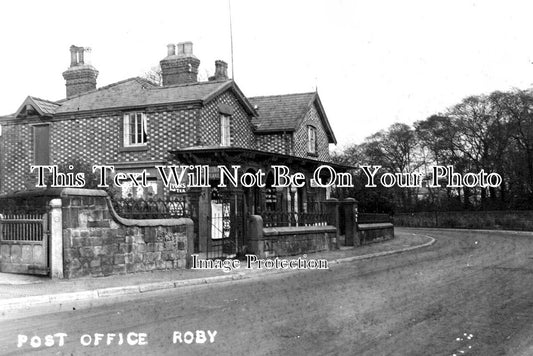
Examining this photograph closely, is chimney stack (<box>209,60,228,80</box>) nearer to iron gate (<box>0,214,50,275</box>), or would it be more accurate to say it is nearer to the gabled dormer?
the gabled dormer

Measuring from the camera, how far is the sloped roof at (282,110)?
2925cm

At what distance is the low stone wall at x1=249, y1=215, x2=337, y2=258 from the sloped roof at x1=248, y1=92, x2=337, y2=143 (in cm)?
806

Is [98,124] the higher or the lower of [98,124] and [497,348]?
the higher

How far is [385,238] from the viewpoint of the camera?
29844 mm

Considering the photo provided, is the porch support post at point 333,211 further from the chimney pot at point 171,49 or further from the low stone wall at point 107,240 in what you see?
the chimney pot at point 171,49

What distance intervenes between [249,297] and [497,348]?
4867 mm

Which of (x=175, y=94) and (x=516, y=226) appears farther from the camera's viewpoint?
(x=516, y=226)

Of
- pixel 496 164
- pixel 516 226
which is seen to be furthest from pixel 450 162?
pixel 516 226

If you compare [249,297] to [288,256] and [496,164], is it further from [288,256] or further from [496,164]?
[496,164]

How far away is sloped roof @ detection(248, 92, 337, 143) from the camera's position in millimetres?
29250

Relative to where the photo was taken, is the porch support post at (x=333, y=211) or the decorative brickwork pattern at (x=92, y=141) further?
the decorative brickwork pattern at (x=92, y=141)

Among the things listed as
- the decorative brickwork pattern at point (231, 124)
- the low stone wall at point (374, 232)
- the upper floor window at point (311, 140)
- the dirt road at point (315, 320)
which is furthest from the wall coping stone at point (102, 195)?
the upper floor window at point (311, 140)

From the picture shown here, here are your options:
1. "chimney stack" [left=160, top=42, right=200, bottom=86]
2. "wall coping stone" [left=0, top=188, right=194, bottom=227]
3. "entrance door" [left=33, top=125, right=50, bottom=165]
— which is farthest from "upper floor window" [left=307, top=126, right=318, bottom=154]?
"wall coping stone" [left=0, top=188, right=194, bottom=227]

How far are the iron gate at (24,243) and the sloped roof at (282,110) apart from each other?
53.2 feet
